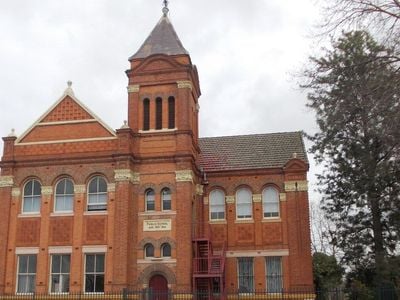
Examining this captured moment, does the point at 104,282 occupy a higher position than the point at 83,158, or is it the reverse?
the point at 83,158

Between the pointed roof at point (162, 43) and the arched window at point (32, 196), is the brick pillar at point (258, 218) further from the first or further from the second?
the arched window at point (32, 196)

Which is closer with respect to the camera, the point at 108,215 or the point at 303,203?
the point at 108,215

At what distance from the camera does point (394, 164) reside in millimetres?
18875

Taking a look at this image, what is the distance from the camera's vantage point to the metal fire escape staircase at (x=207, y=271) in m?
29.5

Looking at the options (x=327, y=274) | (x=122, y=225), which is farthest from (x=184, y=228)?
(x=327, y=274)

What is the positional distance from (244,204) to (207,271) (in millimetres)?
5536

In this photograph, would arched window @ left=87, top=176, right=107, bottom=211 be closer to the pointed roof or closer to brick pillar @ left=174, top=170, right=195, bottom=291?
brick pillar @ left=174, top=170, right=195, bottom=291

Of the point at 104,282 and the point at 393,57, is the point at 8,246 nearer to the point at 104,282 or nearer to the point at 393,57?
the point at 104,282

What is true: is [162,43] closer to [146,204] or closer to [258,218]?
[146,204]

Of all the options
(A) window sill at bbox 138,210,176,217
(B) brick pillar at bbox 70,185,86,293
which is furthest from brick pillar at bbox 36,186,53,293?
(A) window sill at bbox 138,210,176,217

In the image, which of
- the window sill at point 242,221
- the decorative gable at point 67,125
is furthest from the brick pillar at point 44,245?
the window sill at point 242,221

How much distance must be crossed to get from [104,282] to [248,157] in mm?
11894

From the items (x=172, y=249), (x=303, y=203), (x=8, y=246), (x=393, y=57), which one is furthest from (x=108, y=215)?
(x=393, y=57)

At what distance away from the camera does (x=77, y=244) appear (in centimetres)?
3028
